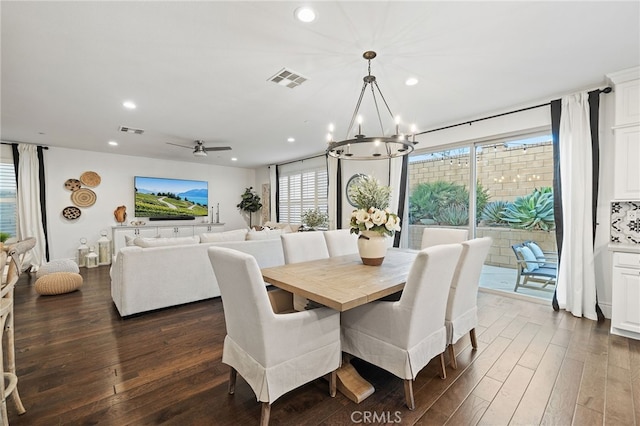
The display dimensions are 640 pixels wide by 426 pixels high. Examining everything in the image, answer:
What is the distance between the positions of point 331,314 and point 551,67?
10.0 ft

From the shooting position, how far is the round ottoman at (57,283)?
12.4 feet

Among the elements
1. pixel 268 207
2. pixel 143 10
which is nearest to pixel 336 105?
pixel 143 10

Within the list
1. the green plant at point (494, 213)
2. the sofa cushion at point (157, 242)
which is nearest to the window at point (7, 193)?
the sofa cushion at point (157, 242)

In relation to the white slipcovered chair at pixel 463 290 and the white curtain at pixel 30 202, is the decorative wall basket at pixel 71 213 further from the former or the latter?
the white slipcovered chair at pixel 463 290

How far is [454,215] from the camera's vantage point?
14.3ft

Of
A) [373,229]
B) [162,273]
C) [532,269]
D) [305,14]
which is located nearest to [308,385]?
[373,229]

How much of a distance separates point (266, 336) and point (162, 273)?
2.39 meters

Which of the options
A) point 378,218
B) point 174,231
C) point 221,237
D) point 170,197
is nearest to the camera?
point 378,218

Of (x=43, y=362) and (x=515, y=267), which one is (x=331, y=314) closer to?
(x=43, y=362)

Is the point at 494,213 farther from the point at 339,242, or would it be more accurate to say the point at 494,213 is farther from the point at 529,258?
the point at 339,242

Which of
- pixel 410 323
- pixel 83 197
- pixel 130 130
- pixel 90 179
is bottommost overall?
pixel 410 323

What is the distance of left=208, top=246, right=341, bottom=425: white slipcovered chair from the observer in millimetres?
1420

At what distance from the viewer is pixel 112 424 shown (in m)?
1.57
